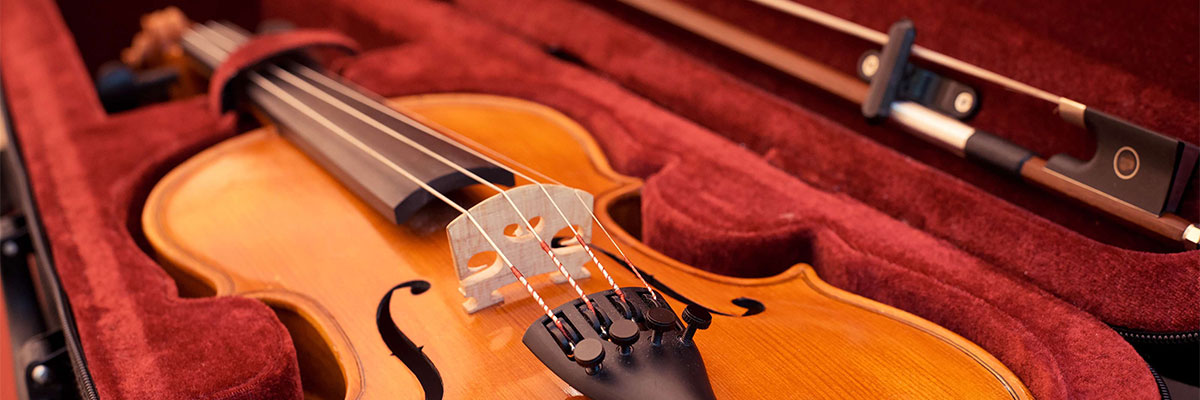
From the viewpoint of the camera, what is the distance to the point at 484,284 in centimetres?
75

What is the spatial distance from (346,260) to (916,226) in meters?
0.76

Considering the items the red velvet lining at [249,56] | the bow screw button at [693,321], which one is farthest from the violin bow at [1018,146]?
the red velvet lining at [249,56]

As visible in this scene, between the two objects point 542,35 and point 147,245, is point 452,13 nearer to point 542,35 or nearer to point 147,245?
point 542,35

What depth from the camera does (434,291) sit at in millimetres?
814

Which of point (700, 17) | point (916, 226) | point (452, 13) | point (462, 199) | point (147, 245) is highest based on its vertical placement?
point (700, 17)

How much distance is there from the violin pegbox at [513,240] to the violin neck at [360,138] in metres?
0.16

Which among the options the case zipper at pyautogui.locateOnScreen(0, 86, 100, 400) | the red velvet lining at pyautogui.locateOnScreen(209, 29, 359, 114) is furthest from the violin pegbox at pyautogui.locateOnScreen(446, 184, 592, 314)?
the red velvet lining at pyautogui.locateOnScreen(209, 29, 359, 114)

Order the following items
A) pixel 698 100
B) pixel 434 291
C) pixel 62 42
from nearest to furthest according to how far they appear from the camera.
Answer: pixel 434 291 < pixel 698 100 < pixel 62 42

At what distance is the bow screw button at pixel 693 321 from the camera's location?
2.09 ft

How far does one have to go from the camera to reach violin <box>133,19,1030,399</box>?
2.19 feet

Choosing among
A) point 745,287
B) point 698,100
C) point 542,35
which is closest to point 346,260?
point 745,287

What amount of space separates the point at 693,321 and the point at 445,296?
30 cm

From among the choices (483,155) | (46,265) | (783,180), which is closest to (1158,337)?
(783,180)

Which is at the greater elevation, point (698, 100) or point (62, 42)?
point (698, 100)
